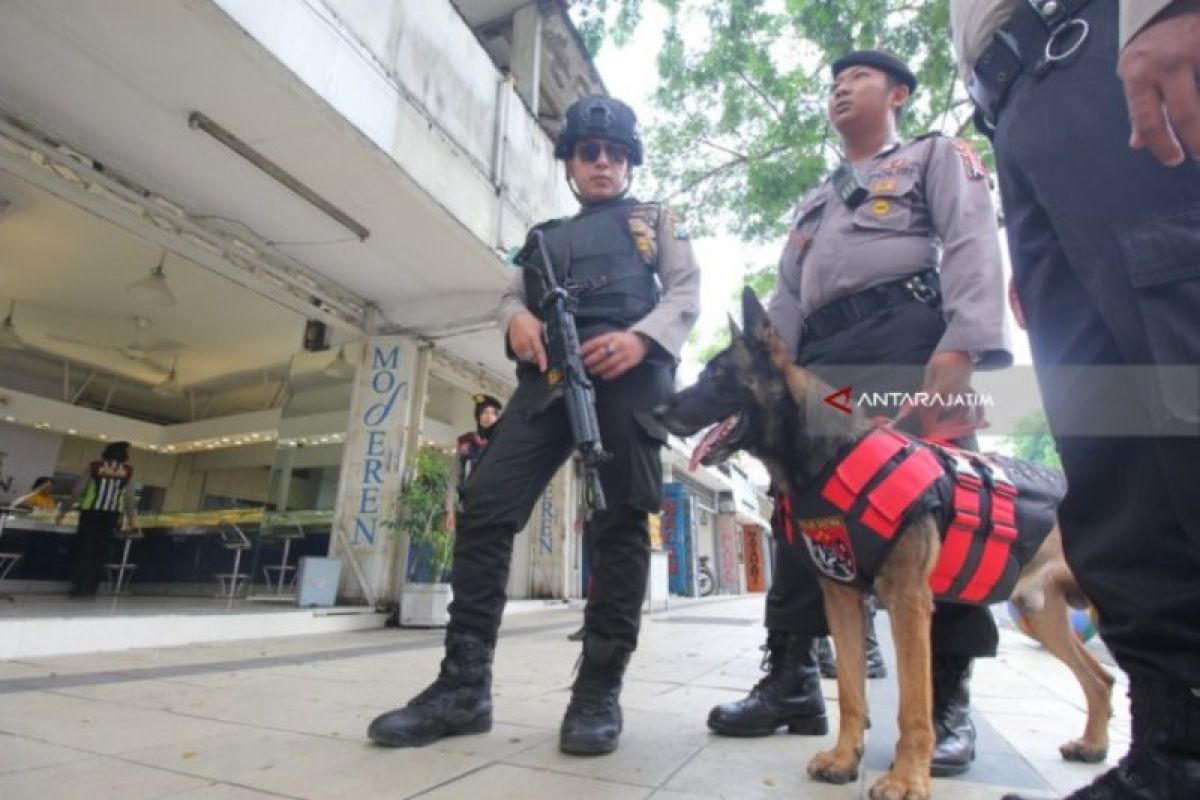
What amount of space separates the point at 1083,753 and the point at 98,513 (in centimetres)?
1057

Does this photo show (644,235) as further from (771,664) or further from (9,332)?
(9,332)

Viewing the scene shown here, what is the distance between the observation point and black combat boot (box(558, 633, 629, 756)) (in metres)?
1.76

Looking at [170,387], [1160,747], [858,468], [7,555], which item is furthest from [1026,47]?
[170,387]

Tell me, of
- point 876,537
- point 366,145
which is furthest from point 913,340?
point 366,145

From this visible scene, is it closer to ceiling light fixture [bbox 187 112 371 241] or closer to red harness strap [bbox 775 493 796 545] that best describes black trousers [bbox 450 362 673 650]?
red harness strap [bbox 775 493 796 545]

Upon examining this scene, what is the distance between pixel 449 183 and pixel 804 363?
4258mm

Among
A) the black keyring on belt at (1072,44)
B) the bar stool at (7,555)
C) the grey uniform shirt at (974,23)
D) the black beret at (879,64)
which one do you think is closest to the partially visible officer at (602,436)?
the black beret at (879,64)

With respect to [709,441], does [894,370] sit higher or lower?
higher

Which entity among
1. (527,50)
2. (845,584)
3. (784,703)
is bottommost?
(784,703)

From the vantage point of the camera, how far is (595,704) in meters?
1.90

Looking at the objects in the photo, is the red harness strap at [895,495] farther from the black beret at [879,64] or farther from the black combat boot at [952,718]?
the black beret at [879,64]

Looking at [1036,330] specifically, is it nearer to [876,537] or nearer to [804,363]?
[876,537]

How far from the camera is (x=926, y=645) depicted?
1571 millimetres

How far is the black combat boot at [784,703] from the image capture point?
2025mm
